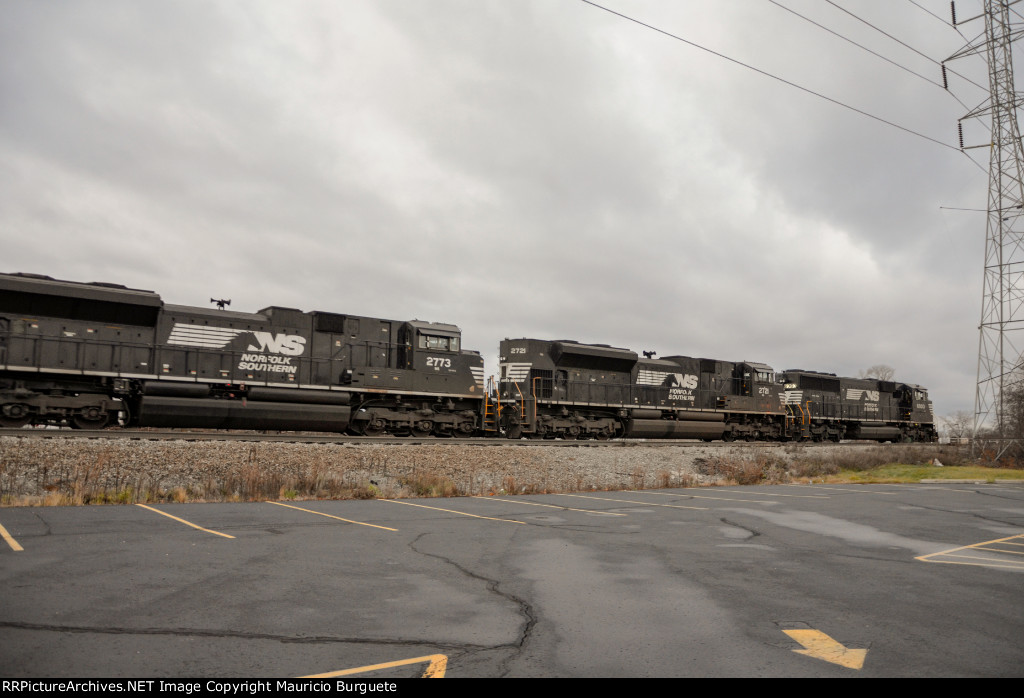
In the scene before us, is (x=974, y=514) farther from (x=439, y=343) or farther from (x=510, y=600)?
(x=439, y=343)

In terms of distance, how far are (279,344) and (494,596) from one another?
17.2 m

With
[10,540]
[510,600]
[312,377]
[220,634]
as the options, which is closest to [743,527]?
[510,600]

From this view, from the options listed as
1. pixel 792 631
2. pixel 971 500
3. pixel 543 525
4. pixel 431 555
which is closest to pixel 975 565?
pixel 792 631

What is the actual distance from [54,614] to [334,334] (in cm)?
1771

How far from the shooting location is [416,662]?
3.46 meters

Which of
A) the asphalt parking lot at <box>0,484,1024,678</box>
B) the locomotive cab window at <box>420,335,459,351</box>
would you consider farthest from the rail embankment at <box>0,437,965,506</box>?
the locomotive cab window at <box>420,335,459,351</box>

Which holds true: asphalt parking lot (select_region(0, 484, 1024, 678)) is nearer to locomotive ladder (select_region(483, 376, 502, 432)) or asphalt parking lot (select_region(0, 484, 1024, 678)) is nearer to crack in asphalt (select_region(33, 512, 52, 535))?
crack in asphalt (select_region(33, 512, 52, 535))

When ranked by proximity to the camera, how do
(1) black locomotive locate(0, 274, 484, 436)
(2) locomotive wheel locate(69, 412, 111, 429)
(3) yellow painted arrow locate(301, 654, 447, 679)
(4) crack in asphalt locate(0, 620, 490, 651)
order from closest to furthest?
(3) yellow painted arrow locate(301, 654, 447, 679)
(4) crack in asphalt locate(0, 620, 490, 651)
(1) black locomotive locate(0, 274, 484, 436)
(2) locomotive wheel locate(69, 412, 111, 429)

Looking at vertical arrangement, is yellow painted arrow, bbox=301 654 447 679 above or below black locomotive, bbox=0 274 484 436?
below

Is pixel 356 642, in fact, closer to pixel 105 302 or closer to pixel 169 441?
pixel 169 441

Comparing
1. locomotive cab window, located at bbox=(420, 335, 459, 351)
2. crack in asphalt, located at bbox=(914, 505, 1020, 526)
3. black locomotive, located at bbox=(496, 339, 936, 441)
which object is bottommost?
crack in asphalt, located at bbox=(914, 505, 1020, 526)

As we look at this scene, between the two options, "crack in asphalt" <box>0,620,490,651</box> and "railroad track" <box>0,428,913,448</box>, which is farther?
"railroad track" <box>0,428,913,448</box>

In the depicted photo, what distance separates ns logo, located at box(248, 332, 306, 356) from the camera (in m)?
19.9

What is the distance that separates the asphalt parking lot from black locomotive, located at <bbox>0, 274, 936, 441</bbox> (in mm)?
10021
